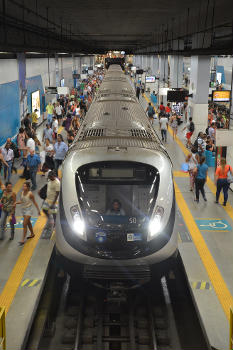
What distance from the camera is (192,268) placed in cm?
810

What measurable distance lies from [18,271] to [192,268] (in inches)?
129

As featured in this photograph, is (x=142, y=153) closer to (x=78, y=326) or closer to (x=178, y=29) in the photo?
(x=78, y=326)

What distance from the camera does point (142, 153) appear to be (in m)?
7.14

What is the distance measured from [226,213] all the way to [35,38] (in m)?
13.5

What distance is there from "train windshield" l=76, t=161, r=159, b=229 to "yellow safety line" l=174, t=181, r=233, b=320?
6.48ft

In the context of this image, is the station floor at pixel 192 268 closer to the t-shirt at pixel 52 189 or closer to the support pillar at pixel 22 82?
the t-shirt at pixel 52 189

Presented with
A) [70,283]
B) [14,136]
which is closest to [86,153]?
[70,283]

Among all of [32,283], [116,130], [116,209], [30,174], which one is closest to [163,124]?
[30,174]

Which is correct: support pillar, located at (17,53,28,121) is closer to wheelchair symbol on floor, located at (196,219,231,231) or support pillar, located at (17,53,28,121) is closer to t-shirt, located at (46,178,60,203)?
t-shirt, located at (46,178,60,203)

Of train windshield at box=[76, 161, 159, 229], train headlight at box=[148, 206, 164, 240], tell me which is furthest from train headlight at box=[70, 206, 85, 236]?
train headlight at box=[148, 206, 164, 240]

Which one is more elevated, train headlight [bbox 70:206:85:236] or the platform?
train headlight [bbox 70:206:85:236]

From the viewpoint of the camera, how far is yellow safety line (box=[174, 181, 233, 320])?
23.2 feet

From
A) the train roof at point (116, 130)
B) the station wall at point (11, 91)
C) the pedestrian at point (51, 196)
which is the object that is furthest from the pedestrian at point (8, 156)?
the pedestrian at point (51, 196)

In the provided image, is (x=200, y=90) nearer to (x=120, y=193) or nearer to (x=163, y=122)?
(x=163, y=122)
